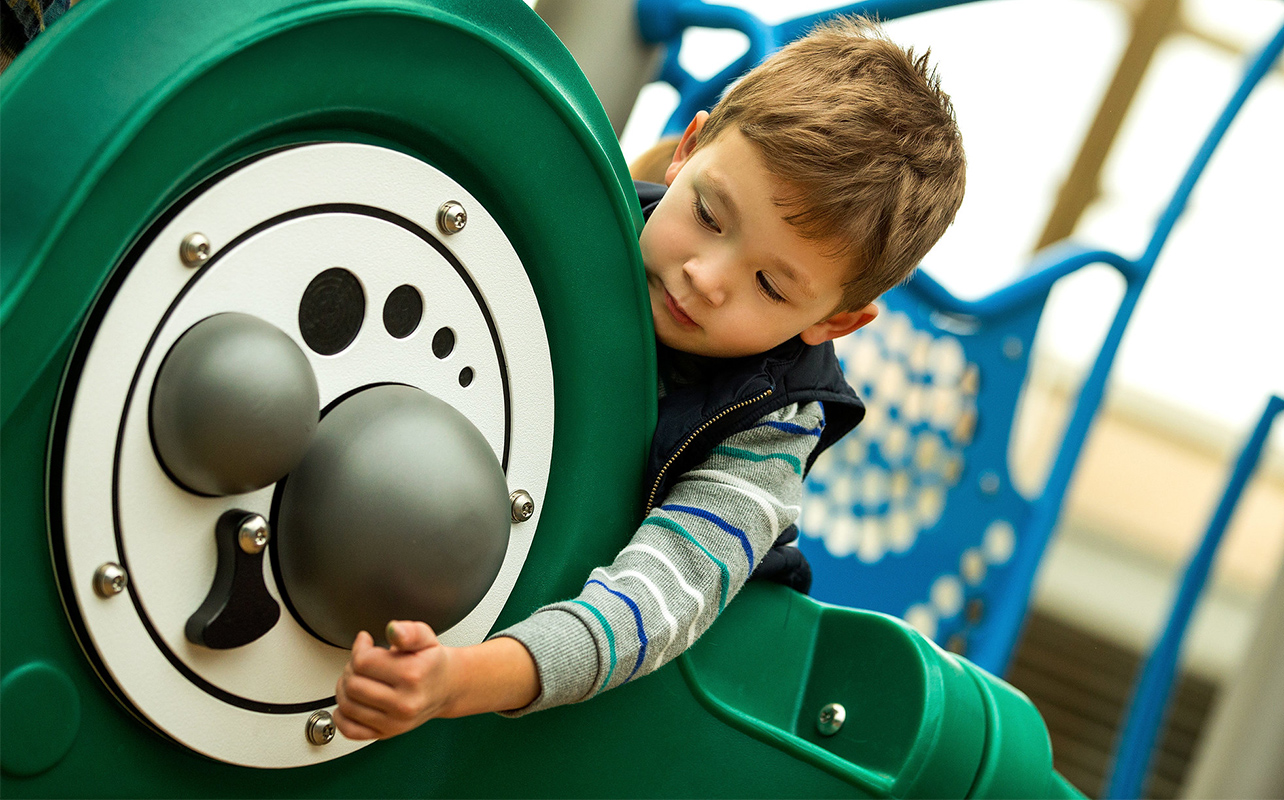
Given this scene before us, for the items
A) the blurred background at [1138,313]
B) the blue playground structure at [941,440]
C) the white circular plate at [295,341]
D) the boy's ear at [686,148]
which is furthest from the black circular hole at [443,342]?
the blurred background at [1138,313]

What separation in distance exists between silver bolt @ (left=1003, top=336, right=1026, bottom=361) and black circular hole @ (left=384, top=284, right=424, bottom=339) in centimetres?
103

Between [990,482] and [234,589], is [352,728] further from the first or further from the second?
[990,482]

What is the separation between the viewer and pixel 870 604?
133 centimetres

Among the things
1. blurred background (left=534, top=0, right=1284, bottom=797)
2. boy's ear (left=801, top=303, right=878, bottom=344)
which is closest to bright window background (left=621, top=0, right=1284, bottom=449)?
blurred background (left=534, top=0, right=1284, bottom=797)

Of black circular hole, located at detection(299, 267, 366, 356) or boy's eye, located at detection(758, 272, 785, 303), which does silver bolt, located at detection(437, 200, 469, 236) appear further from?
boy's eye, located at detection(758, 272, 785, 303)

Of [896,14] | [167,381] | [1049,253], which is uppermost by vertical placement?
[896,14]

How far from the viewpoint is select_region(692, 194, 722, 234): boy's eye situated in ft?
2.16

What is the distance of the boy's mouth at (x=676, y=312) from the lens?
0.66 m

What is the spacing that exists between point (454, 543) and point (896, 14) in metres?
0.95

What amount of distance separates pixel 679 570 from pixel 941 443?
2.80ft

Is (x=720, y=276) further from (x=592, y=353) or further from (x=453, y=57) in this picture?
(x=453, y=57)

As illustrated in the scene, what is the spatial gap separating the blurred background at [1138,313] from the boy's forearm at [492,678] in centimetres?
308

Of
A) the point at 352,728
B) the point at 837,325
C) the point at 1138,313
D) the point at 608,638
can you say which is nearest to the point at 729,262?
the point at 837,325

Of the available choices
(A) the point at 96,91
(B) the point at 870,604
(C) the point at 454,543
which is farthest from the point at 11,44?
(B) the point at 870,604
